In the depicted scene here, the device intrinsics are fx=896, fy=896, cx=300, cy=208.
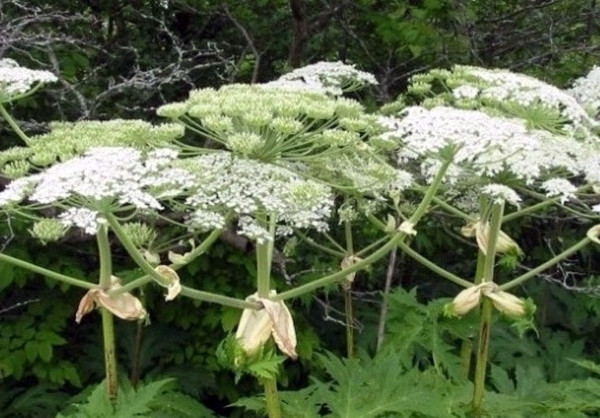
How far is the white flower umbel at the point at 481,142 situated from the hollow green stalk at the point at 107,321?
0.92 metres

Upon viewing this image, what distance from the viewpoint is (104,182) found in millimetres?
2234

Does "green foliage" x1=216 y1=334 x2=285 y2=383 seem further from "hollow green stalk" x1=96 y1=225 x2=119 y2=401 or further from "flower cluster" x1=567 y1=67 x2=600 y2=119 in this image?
"flower cluster" x1=567 y1=67 x2=600 y2=119

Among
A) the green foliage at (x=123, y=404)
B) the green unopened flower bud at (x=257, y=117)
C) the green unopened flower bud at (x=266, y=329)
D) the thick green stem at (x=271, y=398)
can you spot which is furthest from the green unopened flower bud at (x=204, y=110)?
the green foliage at (x=123, y=404)

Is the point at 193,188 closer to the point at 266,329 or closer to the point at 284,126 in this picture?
the point at 284,126

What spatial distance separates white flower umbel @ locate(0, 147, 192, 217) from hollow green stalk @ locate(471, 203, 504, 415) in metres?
1.30

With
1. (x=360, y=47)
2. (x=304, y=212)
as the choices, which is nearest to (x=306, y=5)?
(x=360, y=47)

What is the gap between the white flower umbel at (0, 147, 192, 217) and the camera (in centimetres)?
223

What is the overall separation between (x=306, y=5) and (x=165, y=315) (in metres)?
1.97

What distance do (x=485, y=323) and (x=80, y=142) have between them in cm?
161

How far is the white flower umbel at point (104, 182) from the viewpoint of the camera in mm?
2232

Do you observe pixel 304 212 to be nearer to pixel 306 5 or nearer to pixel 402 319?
pixel 402 319

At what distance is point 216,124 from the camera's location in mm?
2475

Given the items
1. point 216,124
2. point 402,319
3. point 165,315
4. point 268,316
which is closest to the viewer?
point 216,124

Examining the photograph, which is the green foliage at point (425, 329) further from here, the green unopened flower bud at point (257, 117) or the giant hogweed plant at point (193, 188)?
the green unopened flower bud at point (257, 117)
